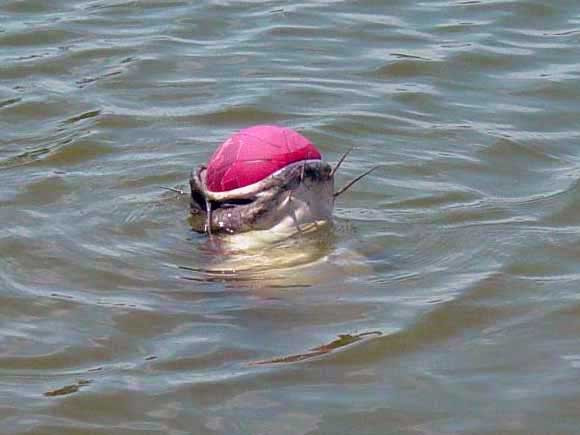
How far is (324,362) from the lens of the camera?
5.41 m

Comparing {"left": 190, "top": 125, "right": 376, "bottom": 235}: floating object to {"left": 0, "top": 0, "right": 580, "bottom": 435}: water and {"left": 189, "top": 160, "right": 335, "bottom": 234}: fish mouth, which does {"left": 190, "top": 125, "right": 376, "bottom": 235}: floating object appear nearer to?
{"left": 189, "top": 160, "right": 335, "bottom": 234}: fish mouth

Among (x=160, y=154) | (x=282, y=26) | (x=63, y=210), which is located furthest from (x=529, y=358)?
(x=282, y=26)

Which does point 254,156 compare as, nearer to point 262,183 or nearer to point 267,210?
point 262,183

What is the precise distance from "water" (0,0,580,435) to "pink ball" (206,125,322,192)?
1.12 ft

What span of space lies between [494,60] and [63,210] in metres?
3.76

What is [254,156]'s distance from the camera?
627 cm

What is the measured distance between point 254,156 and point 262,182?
11 centimetres

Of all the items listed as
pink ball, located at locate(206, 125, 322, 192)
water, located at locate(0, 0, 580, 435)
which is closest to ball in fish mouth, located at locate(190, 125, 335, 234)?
pink ball, located at locate(206, 125, 322, 192)

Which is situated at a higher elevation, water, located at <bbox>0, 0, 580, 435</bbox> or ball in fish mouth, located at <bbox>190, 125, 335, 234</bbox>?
ball in fish mouth, located at <bbox>190, 125, 335, 234</bbox>

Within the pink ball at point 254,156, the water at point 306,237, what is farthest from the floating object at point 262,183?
the water at point 306,237

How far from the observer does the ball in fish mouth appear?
628cm

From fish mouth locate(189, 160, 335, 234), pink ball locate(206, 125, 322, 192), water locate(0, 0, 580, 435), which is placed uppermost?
pink ball locate(206, 125, 322, 192)

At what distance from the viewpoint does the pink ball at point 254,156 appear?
20.6ft

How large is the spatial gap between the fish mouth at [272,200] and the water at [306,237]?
13 cm
